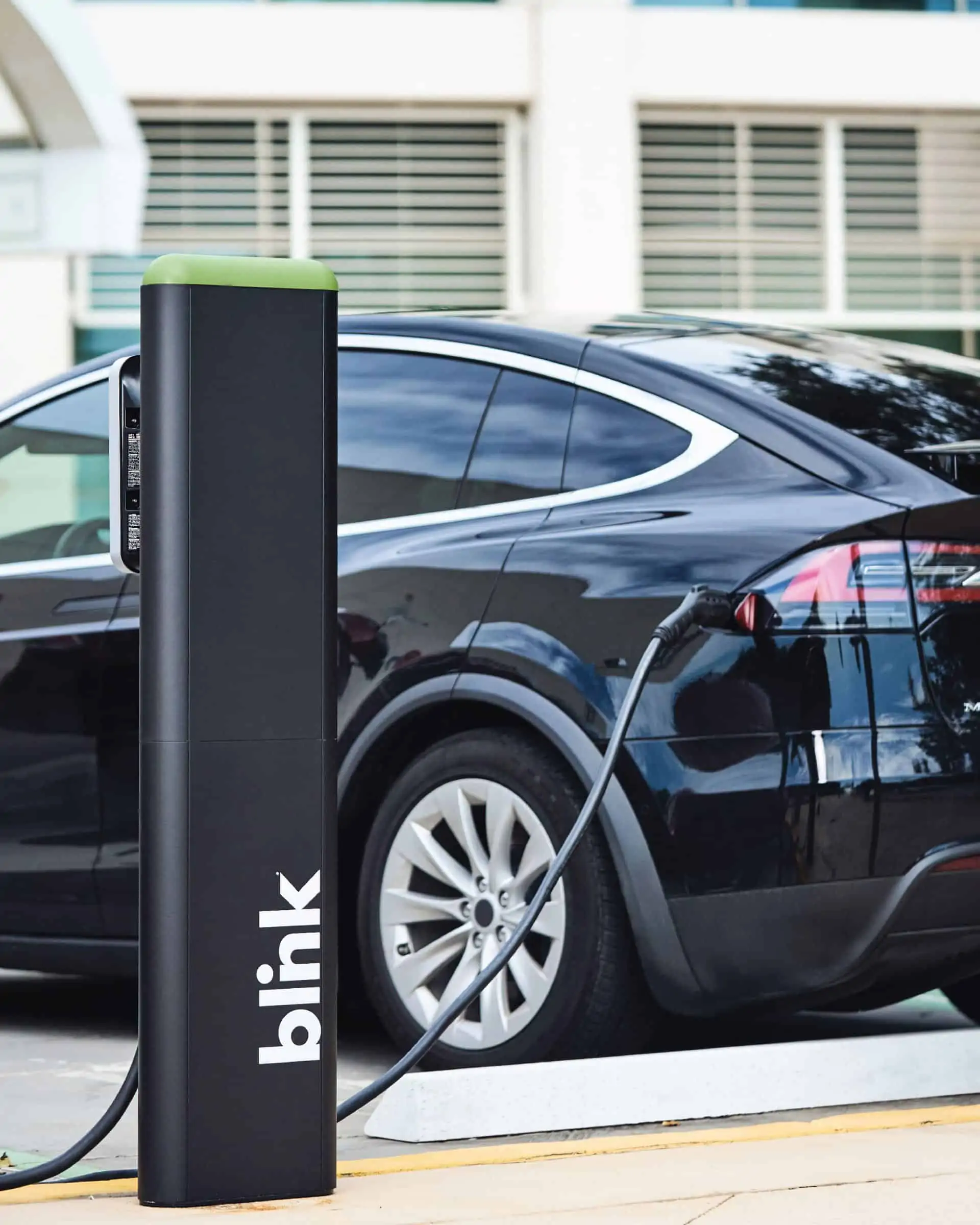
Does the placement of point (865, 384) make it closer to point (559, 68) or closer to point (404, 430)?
point (404, 430)

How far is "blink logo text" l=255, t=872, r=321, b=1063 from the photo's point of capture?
10.8ft

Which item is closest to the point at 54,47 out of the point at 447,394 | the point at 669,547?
the point at 447,394

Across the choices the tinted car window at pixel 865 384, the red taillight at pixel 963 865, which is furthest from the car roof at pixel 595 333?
the red taillight at pixel 963 865

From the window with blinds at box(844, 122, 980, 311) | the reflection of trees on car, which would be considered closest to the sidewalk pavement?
the reflection of trees on car

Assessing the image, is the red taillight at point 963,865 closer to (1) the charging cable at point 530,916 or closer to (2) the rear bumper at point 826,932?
(2) the rear bumper at point 826,932

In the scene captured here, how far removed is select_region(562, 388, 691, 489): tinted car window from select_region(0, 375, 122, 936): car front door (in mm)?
1148

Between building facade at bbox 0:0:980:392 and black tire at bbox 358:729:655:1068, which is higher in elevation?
building facade at bbox 0:0:980:392

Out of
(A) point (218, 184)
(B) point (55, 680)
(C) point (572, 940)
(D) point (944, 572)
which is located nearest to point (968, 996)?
(C) point (572, 940)

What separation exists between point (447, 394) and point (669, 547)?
880 mm

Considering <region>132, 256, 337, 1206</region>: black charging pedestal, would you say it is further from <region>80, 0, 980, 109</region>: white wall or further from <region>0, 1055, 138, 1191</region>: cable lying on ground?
<region>80, 0, 980, 109</region>: white wall

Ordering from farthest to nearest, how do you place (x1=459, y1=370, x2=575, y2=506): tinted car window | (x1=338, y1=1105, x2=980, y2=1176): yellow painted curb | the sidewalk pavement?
(x1=459, y1=370, x2=575, y2=506): tinted car window, (x1=338, y1=1105, x2=980, y2=1176): yellow painted curb, the sidewalk pavement

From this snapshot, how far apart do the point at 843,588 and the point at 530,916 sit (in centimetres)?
84

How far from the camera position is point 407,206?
1489 cm

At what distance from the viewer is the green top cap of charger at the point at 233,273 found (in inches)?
130
